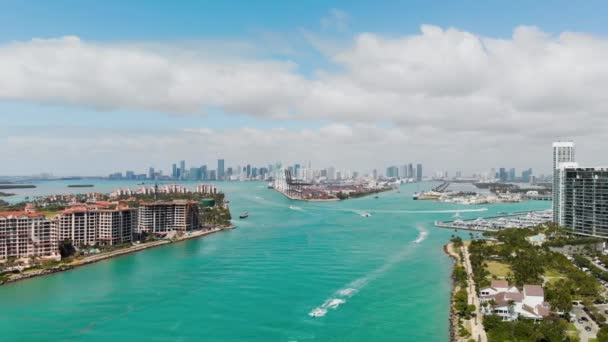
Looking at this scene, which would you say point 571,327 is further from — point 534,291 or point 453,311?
point 453,311

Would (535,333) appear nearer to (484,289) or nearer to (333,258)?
(484,289)

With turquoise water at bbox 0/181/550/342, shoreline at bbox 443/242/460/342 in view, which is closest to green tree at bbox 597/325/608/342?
shoreline at bbox 443/242/460/342

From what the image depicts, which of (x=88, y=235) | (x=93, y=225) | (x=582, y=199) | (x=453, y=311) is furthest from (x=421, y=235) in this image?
(x=88, y=235)

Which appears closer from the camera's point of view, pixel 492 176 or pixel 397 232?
pixel 397 232

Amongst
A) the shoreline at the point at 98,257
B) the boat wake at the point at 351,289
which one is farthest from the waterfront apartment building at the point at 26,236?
the boat wake at the point at 351,289

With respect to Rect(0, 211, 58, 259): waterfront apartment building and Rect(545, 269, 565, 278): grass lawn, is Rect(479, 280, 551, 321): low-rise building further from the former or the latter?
Rect(0, 211, 58, 259): waterfront apartment building

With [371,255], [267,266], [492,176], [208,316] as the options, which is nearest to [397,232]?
[371,255]
